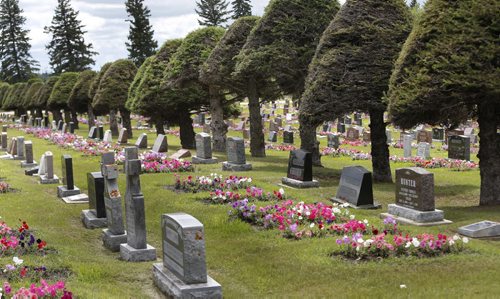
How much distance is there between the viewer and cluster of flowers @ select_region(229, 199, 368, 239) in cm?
1142

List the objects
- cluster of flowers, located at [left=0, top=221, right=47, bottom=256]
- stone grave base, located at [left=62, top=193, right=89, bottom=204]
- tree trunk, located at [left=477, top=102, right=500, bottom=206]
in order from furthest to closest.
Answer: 1. stone grave base, located at [left=62, top=193, right=89, bottom=204]
2. tree trunk, located at [left=477, top=102, right=500, bottom=206]
3. cluster of flowers, located at [left=0, top=221, right=47, bottom=256]

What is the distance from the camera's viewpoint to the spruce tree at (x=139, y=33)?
7919cm

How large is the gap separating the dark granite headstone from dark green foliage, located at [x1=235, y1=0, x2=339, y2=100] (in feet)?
18.4

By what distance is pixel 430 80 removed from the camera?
531 inches

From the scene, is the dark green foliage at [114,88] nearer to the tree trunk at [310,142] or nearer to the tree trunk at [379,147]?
the tree trunk at [310,142]

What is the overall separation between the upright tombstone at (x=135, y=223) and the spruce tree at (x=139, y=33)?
234 ft

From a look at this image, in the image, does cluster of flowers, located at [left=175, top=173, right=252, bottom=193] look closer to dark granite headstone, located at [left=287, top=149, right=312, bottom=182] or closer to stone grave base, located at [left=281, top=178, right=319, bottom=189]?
stone grave base, located at [left=281, top=178, right=319, bottom=189]

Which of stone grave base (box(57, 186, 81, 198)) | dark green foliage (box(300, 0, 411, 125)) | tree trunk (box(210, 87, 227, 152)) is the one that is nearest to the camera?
stone grave base (box(57, 186, 81, 198))

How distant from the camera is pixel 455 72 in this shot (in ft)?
43.2

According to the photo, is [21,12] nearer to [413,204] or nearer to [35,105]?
[35,105]

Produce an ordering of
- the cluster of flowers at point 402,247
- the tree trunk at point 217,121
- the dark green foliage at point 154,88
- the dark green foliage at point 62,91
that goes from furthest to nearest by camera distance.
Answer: the dark green foliage at point 62,91 < the dark green foliage at point 154,88 < the tree trunk at point 217,121 < the cluster of flowers at point 402,247

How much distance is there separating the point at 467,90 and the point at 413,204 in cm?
294

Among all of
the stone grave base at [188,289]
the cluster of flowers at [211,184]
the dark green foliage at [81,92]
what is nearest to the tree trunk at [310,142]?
the cluster of flowers at [211,184]

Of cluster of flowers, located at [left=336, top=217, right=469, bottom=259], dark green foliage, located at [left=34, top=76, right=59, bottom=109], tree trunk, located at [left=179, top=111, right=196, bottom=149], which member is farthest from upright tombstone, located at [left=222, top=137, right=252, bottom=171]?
dark green foliage, located at [left=34, top=76, right=59, bottom=109]
